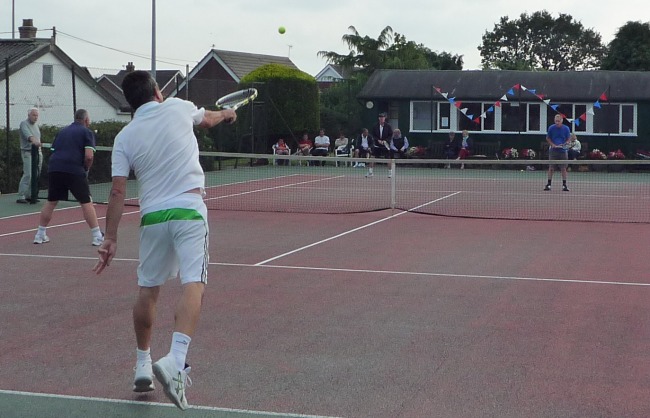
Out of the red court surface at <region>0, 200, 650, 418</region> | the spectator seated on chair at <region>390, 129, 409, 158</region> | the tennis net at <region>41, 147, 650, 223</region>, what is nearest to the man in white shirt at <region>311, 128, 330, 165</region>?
the tennis net at <region>41, 147, 650, 223</region>

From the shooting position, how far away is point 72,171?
12.7 metres

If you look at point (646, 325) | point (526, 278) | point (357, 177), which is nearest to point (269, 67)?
point (357, 177)

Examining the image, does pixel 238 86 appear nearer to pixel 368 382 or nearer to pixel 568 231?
pixel 568 231

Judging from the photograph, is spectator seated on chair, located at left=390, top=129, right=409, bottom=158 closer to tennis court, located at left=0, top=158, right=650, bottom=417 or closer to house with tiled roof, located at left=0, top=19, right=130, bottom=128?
house with tiled roof, located at left=0, top=19, right=130, bottom=128

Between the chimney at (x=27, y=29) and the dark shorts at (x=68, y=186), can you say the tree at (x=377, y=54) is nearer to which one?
the chimney at (x=27, y=29)

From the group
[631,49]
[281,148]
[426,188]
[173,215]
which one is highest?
[631,49]

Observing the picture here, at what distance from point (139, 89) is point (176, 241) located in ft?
2.84

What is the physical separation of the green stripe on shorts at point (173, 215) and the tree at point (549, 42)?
86.9 metres

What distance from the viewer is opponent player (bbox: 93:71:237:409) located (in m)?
5.54

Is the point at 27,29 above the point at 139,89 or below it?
above

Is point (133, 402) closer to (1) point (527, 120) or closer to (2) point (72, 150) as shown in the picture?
(2) point (72, 150)

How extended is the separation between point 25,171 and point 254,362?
42.7 ft

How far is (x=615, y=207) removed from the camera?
19391 mm

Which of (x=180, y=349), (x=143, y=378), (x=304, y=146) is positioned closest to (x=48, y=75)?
(x=304, y=146)
